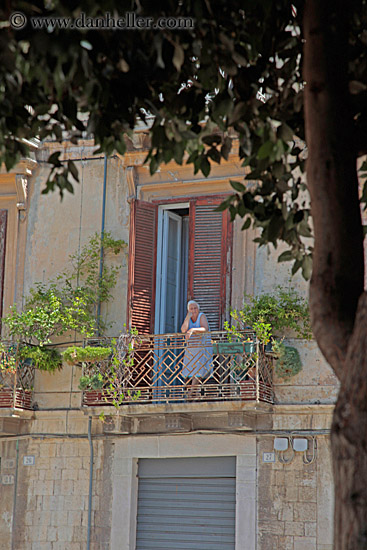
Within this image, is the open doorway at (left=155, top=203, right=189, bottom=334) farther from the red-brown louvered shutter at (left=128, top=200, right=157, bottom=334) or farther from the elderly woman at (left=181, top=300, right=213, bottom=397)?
the elderly woman at (left=181, top=300, right=213, bottom=397)

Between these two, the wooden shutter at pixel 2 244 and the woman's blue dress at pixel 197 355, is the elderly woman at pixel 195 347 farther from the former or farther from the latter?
the wooden shutter at pixel 2 244

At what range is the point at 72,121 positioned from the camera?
5.99 metres

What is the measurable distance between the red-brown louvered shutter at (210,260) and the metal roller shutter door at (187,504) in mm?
2011

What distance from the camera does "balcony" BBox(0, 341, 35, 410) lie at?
13.7 m

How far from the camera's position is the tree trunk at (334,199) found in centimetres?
453

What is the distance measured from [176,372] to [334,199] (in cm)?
897

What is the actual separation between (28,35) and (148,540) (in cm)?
986

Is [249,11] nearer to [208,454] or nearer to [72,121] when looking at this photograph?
[72,121]

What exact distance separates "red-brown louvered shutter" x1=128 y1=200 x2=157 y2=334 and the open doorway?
13 centimetres

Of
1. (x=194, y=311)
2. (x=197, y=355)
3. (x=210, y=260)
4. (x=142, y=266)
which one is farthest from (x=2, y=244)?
(x=197, y=355)

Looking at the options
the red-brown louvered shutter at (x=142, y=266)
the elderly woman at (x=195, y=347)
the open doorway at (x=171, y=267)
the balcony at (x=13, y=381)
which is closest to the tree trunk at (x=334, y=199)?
the elderly woman at (x=195, y=347)

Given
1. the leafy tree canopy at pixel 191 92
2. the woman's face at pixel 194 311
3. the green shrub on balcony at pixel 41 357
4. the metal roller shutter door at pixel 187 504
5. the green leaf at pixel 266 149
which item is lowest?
the metal roller shutter door at pixel 187 504

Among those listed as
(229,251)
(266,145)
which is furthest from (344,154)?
(229,251)

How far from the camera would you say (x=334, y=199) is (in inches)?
190
